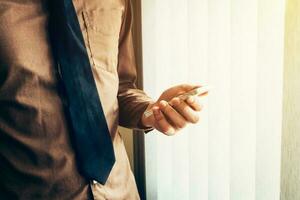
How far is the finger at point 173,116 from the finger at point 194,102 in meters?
0.03

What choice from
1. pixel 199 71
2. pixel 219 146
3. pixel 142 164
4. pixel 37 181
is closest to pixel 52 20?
pixel 37 181

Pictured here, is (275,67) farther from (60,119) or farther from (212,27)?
(60,119)

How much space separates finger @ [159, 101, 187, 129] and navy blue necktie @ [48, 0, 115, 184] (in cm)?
13

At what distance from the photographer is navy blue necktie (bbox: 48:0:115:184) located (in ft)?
1.88

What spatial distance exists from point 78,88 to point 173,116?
195mm

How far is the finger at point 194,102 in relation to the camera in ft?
1.76

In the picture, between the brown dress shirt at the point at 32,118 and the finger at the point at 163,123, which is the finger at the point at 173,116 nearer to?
the finger at the point at 163,123

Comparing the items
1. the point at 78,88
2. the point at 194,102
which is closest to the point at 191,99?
the point at 194,102

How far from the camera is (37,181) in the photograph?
0.58 metres

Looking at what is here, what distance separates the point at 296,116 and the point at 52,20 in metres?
0.54

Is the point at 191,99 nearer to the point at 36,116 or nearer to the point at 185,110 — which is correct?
the point at 185,110

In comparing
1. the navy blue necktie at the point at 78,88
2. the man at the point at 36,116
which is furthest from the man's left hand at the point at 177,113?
the navy blue necktie at the point at 78,88

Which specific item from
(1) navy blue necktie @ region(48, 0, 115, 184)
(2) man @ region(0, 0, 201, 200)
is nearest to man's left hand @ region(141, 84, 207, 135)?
(2) man @ region(0, 0, 201, 200)

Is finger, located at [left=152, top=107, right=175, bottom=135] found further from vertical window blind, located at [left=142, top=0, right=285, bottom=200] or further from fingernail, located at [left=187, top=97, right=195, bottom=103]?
vertical window blind, located at [left=142, top=0, right=285, bottom=200]
